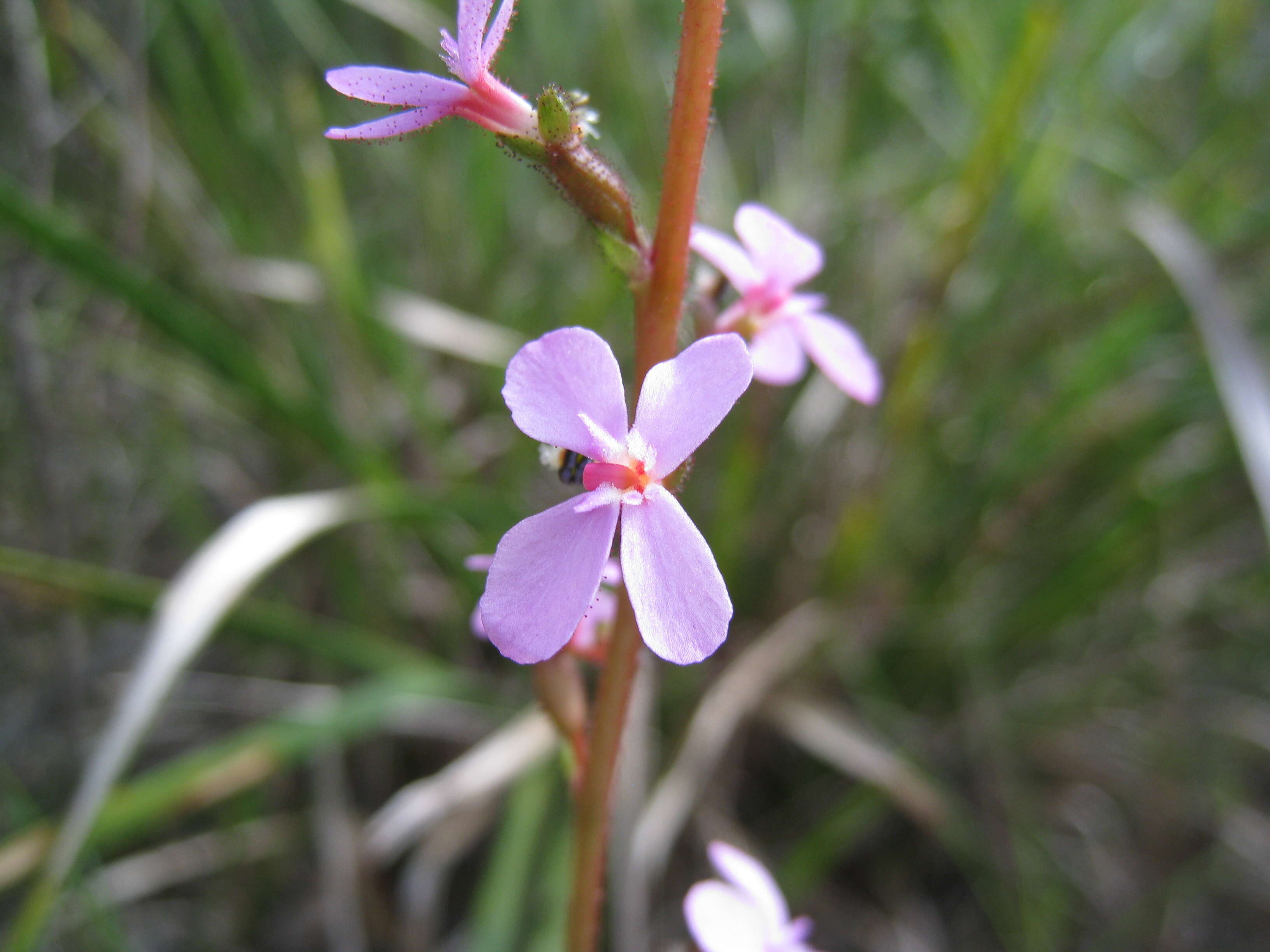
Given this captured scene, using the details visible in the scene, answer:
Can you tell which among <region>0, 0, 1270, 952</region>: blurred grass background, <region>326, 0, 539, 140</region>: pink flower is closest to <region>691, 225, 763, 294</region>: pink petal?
<region>326, 0, 539, 140</region>: pink flower

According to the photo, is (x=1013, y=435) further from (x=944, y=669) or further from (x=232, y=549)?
(x=232, y=549)

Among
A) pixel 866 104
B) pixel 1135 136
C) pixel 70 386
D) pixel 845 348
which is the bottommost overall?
pixel 845 348

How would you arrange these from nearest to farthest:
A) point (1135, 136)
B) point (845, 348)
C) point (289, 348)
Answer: point (845, 348), point (289, 348), point (1135, 136)

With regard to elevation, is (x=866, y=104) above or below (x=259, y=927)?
above

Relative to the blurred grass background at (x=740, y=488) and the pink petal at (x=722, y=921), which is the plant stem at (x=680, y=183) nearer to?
the pink petal at (x=722, y=921)

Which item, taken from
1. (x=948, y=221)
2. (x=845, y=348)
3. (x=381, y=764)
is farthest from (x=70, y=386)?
(x=948, y=221)

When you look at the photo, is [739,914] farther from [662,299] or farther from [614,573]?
[662,299]

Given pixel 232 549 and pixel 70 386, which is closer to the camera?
pixel 232 549
